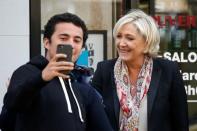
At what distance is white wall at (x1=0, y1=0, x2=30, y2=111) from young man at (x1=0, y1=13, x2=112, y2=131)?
3391 millimetres

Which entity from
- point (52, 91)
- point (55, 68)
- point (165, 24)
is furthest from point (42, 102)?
point (165, 24)

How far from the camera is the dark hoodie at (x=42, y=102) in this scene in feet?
7.30

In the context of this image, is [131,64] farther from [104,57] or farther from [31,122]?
[104,57]

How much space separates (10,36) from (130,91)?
2576 millimetres

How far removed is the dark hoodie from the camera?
7.30 ft

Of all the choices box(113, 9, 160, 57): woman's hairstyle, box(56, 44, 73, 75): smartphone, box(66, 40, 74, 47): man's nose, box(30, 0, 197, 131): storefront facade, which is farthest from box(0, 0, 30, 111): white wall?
box(56, 44, 73, 75): smartphone

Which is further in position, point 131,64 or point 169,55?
point 169,55

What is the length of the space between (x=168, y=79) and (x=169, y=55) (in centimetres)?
303

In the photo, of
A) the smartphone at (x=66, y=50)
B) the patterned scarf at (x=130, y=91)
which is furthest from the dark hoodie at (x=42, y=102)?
the patterned scarf at (x=130, y=91)

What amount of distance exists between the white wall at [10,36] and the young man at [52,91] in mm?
3391

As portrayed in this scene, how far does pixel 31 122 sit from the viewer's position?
2.31 m

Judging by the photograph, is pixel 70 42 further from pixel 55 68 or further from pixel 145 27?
pixel 145 27

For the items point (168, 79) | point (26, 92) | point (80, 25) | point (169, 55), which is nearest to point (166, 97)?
point (168, 79)

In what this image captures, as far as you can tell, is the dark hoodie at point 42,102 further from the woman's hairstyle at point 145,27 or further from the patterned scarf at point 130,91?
the woman's hairstyle at point 145,27
